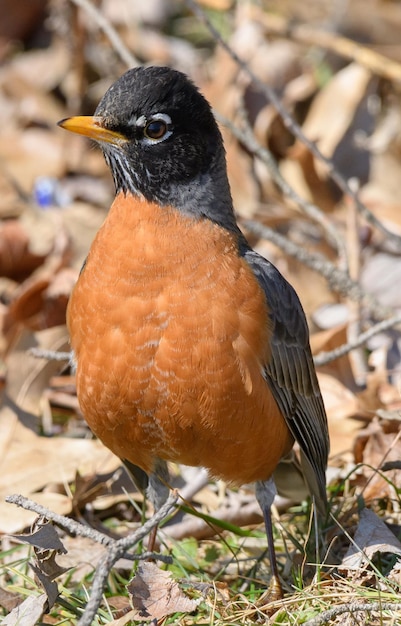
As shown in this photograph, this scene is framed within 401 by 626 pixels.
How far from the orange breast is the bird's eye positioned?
0.31 metres

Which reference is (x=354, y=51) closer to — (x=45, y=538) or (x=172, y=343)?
(x=172, y=343)

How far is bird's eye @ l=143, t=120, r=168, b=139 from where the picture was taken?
4.24 metres

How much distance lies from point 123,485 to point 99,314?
156cm

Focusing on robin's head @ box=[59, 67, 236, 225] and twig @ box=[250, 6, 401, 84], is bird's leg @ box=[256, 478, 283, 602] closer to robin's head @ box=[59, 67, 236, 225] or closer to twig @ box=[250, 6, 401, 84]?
robin's head @ box=[59, 67, 236, 225]

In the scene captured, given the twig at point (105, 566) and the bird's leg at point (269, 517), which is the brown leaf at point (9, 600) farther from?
the bird's leg at point (269, 517)

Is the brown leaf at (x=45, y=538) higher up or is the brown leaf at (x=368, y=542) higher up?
the brown leaf at (x=45, y=538)

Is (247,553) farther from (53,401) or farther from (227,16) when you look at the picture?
(227,16)

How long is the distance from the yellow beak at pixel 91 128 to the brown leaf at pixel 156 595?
1848mm

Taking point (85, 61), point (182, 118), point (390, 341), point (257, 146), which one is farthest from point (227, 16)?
point (182, 118)

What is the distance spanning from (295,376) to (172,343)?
807 millimetres

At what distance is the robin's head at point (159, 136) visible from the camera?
4.17 m

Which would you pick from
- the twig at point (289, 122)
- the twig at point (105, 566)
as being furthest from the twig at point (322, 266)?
the twig at point (105, 566)

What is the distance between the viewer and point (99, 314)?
13.6ft

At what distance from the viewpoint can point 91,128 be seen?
4.17 meters
